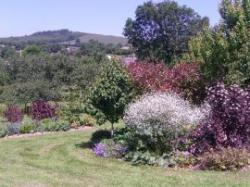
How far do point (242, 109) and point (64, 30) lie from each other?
176 m

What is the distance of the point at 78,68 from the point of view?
4003 centimetres

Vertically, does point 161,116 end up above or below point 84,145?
above

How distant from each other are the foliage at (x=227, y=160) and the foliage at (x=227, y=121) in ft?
2.12

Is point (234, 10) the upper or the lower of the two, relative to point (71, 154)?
upper

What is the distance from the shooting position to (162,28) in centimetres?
6041

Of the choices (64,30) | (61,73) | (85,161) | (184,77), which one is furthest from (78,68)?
(64,30)

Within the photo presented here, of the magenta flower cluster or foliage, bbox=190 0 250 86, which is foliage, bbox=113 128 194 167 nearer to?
the magenta flower cluster

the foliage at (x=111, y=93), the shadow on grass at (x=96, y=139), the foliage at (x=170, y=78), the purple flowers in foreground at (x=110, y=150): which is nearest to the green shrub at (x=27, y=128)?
the shadow on grass at (x=96, y=139)

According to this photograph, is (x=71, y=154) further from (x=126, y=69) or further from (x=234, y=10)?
(x=234, y=10)

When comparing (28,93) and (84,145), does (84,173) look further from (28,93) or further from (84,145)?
(28,93)

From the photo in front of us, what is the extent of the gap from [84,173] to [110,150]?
2.44 m

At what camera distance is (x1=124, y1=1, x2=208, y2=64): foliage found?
58.3 meters

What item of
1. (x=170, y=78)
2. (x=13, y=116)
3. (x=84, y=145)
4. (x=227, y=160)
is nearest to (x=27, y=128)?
(x=13, y=116)

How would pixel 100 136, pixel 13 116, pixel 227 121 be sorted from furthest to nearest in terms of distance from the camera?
pixel 13 116 < pixel 100 136 < pixel 227 121
